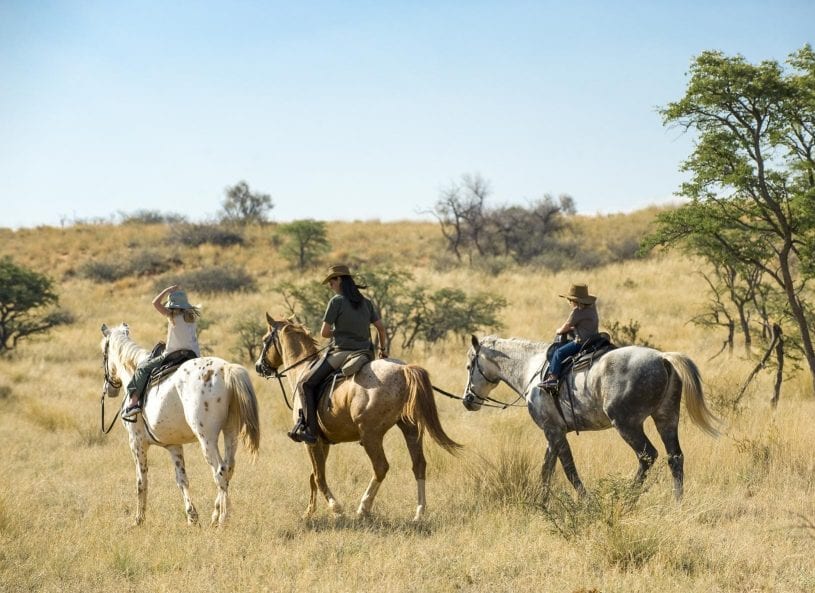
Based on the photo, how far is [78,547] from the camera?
6.88 meters

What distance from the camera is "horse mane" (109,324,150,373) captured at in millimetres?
8688

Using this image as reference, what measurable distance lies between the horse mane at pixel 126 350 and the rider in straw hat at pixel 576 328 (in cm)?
448

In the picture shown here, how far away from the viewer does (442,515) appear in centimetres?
786

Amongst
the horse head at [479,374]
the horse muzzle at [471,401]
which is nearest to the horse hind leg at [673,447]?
the horse head at [479,374]

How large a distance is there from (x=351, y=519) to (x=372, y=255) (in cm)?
3643

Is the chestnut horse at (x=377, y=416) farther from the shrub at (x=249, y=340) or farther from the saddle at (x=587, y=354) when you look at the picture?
the shrub at (x=249, y=340)

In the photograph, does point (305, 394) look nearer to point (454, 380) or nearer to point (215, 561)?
point (215, 561)

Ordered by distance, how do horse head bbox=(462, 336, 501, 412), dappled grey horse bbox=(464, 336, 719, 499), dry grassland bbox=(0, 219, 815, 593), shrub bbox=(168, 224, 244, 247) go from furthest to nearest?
shrub bbox=(168, 224, 244, 247) < horse head bbox=(462, 336, 501, 412) < dappled grey horse bbox=(464, 336, 719, 499) < dry grassland bbox=(0, 219, 815, 593)

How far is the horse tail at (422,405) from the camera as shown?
771cm

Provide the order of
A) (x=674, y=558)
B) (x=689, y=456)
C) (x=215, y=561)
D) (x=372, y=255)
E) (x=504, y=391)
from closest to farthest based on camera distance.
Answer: (x=674, y=558) < (x=215, y=561) < (x=689, y=456) < (x=504, y=391) < (x=372, y=255)

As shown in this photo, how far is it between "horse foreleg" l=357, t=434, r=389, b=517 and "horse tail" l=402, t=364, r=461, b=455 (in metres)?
0.45

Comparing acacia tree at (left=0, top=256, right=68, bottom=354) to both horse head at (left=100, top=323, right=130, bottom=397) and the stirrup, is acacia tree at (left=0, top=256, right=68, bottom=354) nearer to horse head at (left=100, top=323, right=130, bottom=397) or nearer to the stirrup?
horse head at (left=100, top=323, right=130, bottom=397)

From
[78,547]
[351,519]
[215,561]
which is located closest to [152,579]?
[215,561]

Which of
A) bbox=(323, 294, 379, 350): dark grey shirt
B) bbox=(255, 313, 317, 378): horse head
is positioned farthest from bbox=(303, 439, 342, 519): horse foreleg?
bbox=(323, 294, 379, 350): dark grey shirt
